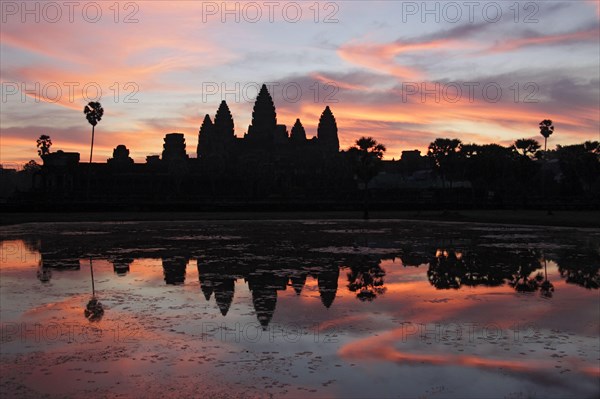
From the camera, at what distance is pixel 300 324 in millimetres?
11219

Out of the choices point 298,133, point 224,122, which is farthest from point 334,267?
point 298,133

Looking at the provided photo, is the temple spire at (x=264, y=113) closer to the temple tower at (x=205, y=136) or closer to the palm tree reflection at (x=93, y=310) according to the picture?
the temple tower at (x=205, y=136)

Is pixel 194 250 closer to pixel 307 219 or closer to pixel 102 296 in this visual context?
pixel 102 296

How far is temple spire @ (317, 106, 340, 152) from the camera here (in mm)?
139050

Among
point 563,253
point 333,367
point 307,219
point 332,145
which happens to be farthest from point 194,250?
point 332,145

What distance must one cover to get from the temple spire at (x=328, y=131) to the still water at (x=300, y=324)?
384 feet

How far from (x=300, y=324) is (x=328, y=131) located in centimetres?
13098

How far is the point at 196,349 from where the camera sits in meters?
9.38

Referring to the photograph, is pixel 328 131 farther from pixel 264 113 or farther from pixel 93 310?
pixel 93 310

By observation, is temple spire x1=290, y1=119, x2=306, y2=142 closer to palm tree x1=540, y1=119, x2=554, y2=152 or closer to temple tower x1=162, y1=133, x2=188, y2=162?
temple tower x1=162, y1=133, x2=188, y2=162

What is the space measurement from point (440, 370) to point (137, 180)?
323 ft

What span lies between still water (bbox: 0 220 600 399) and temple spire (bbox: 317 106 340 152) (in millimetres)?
116947

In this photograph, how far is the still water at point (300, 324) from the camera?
7836 millimetres

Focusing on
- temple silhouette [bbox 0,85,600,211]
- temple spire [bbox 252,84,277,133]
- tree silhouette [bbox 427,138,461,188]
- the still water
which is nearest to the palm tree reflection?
the still water
